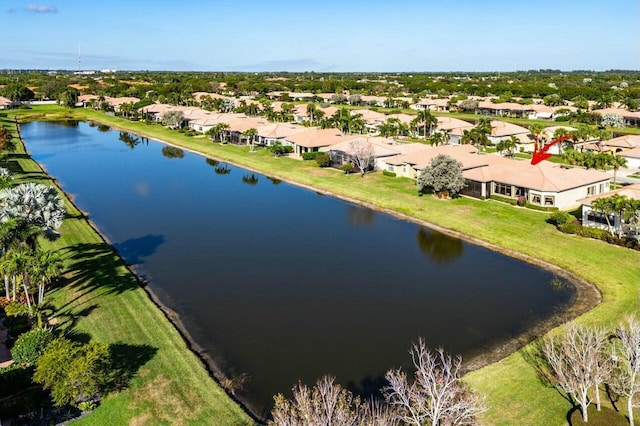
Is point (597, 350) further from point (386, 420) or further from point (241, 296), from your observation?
point (241, 296)

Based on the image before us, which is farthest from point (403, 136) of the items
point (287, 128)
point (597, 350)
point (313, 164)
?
point (597, 350)

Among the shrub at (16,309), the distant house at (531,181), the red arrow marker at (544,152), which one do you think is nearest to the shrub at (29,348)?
the shrub at (16,309)

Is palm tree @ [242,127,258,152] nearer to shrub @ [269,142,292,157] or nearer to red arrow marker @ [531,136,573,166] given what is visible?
shrub @ [269,142,292,157]

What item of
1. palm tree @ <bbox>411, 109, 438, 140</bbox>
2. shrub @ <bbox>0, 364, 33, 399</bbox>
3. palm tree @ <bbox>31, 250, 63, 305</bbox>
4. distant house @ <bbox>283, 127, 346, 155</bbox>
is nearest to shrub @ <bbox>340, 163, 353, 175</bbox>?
distant house @ <bbox>283, 127, 346, 155</bbox>

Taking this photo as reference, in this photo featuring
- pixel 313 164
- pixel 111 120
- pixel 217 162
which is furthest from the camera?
pixel 111 120

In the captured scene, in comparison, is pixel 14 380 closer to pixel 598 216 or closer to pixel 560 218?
pixel 560 218

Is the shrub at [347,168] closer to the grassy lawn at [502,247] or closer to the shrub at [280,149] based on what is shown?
the grassy lawn at [502,247]
